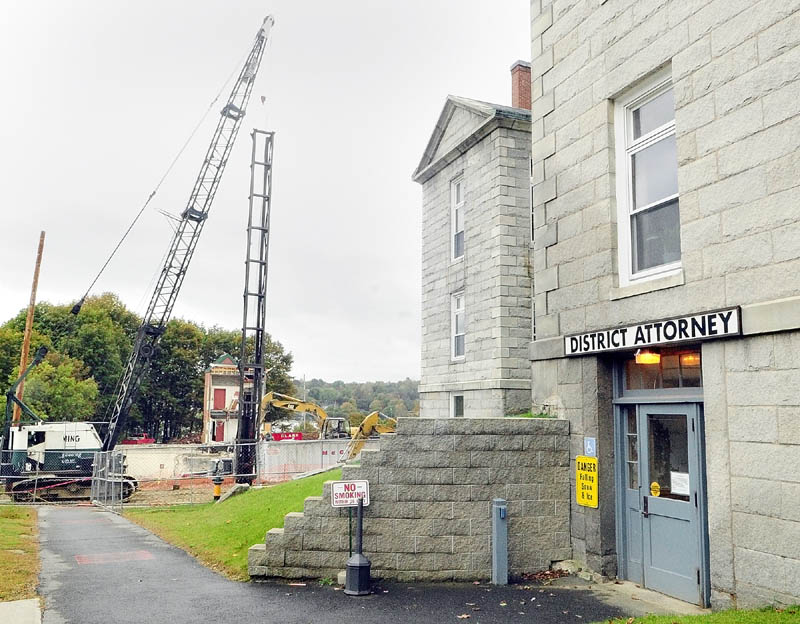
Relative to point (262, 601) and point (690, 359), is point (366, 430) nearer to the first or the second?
point (262, 601)

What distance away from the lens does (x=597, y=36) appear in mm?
9797

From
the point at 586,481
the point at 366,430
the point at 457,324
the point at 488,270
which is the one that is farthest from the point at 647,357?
the point at 366,430

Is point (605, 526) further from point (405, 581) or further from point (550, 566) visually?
point (405, 581)

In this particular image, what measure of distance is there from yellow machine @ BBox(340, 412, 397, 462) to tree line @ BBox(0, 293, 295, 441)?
26.1 meters

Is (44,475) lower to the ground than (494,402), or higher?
lower

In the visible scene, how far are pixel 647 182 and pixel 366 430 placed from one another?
75.5ft

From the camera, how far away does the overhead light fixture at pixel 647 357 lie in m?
8.70

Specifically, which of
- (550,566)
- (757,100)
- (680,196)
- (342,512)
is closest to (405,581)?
(342,512)

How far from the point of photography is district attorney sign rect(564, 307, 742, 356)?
24.4 ft

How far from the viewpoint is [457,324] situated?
22.2 metres

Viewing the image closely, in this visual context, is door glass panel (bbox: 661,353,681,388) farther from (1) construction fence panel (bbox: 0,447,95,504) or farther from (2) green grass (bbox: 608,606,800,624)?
(1) construction fence panel (bbox: 0,447,95,504)

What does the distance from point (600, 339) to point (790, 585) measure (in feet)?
11.5

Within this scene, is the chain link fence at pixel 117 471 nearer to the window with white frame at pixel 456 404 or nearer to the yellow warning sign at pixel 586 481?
the window with white frame at pixel 456 404

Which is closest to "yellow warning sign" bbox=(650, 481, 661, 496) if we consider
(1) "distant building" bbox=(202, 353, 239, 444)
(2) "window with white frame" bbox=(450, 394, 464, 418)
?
(2) "window with white frame" bbox=(450, 394, 464, 418)
